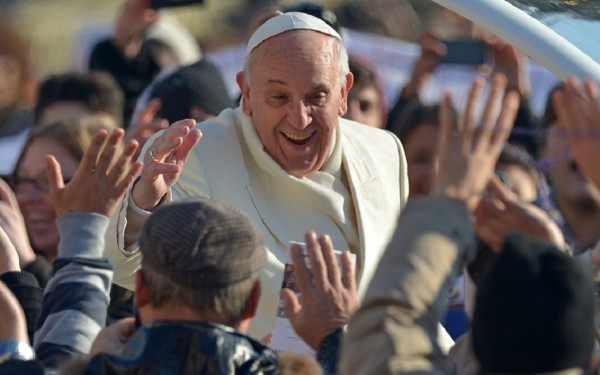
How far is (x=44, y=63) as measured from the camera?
21.9 feet

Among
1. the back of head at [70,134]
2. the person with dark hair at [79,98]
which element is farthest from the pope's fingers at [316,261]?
the person with dark hair at [79,98]

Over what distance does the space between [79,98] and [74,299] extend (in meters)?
3.09

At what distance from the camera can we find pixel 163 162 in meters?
3.99

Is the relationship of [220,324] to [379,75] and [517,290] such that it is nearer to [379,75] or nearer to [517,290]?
[517,290]

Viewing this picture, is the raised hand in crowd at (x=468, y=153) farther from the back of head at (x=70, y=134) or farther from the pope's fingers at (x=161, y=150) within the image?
the back of head at (x=70, y=134)

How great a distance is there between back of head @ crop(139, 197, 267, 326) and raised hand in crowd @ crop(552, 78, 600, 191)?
2.81ft

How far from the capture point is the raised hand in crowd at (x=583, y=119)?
9.61ft

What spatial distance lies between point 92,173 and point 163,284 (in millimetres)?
640

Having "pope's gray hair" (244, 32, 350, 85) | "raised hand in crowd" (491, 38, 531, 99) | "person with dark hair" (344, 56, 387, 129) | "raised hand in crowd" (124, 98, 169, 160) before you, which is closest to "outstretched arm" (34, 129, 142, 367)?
"pope's gray hair" (244, 32, 350, 85)

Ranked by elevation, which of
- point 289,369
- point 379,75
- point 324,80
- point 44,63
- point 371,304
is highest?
point 371,304

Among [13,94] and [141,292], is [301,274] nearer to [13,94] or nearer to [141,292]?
[141,292]

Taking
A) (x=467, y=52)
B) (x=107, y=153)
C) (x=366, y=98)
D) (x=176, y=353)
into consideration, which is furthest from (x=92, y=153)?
(x=366, y=98)

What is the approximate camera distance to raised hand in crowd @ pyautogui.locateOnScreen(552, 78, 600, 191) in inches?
115

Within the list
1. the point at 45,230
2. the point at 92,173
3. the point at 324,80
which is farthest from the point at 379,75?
the point at 92,173
